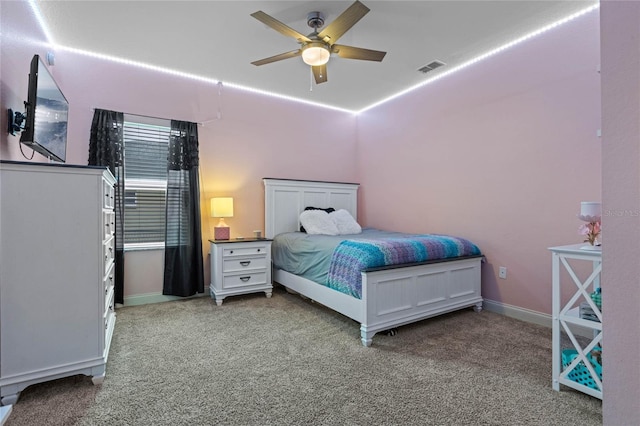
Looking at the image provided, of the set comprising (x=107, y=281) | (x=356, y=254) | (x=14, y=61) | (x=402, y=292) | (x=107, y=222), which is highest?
(x=14, y=61)

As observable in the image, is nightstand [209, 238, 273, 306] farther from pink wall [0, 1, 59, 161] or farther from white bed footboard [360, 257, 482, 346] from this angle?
pink wall [0, 1, 59, 161]

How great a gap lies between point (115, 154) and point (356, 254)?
8.70 feet

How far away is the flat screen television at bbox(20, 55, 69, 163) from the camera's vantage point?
177 centimetres

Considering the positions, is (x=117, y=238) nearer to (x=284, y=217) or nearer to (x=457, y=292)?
(x=284, y=217)

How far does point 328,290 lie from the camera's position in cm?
288

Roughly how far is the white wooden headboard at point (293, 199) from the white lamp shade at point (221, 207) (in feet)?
1.98

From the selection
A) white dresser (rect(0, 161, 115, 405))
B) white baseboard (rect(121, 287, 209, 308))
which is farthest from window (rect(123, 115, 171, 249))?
white dresser (rect(0, 161, 115, 405))

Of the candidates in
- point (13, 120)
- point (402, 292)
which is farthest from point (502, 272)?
point (13, 120)

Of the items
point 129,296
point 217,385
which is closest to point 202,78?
point 129,296

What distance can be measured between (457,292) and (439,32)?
235cm

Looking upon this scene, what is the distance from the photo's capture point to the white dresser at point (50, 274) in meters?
1.63

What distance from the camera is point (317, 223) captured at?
13.1 ft

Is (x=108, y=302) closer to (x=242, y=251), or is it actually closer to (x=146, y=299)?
(x=146, y=299)

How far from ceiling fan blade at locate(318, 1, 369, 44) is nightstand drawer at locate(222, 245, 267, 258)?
2282 mm
